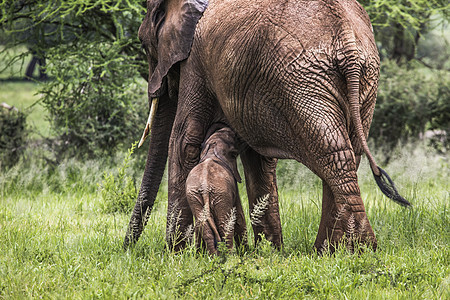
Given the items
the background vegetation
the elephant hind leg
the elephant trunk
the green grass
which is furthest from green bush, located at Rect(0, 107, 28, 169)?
the elephant hind leg

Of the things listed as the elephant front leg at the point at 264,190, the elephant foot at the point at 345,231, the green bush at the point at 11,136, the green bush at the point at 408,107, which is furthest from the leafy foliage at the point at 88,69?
the elephant foot at the point at 345,231

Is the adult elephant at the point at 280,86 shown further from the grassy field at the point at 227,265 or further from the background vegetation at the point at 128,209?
the background vegetation at the point at 128,209

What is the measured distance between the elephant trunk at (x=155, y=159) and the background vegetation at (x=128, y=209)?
0.78ft

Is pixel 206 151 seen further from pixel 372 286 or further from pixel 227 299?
pixel 372 286

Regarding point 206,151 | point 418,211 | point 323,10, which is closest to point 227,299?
point 206,151

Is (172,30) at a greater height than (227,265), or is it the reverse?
(172,30)

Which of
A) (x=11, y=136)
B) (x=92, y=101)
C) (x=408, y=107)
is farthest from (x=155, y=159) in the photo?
(x=408, y=107)

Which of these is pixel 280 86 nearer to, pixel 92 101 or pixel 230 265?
pixel 230 265

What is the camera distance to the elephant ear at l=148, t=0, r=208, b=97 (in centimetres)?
491

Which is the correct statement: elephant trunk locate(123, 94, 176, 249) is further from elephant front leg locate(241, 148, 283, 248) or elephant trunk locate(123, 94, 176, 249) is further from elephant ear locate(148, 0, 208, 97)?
elephant front leg locate(241, 148, 283, 248)

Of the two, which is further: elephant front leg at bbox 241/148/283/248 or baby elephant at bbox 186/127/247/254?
elephant front leg at bbox 241/148/283/248

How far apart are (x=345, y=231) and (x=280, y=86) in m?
1.11

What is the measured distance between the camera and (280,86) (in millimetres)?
4152

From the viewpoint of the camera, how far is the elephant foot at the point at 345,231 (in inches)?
159
